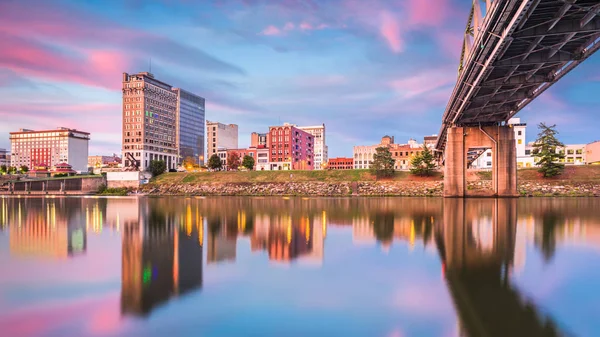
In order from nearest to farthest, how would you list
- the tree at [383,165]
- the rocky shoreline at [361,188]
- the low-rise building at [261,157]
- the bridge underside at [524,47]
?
1. the bridge underside at [524,47]
2. the rocky shoreline at [361,188]
3. the tree at [383,165]
4. the low-rise building at [261,157]

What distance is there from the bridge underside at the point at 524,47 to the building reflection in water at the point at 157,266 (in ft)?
79.5

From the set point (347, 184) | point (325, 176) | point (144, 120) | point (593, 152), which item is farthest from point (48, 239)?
point (144, 120)

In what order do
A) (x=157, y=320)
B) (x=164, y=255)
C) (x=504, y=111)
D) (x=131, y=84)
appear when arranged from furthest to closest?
(x=131, y=84)
(x=504, y=111)
(x=164, y=255)
(x=157, y=320)

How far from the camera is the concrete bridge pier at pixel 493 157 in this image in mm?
60125

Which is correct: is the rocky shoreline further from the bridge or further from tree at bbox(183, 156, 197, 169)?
tree at bbox(183, 156, 197, 169)

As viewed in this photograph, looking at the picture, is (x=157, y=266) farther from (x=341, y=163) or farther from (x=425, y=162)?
(x=341, y=163)

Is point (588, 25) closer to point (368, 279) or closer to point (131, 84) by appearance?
point (368, 279)

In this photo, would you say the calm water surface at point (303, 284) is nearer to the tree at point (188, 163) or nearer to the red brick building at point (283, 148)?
the red brick building at point (283, 148)

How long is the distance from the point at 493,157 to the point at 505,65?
100.0 ft

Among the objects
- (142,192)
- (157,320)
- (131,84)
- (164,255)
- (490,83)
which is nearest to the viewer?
(157,320)

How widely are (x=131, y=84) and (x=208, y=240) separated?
515 feet

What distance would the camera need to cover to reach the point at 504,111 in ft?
186

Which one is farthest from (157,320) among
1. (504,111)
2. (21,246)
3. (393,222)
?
(504,111)

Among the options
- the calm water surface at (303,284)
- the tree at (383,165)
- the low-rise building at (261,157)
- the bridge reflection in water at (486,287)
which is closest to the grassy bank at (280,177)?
the tree at (383,165)
